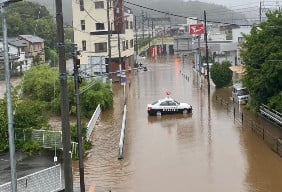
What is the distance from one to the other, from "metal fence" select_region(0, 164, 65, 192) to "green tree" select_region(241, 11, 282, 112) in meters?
13.9

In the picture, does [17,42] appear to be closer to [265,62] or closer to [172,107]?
[172,107]

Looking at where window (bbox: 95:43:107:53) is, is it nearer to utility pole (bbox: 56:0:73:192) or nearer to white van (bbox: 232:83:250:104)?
white van (bbox: 232:83:250:104)

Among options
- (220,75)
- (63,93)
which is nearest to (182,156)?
(63,93)

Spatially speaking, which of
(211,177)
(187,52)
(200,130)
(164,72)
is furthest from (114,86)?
(187,52)

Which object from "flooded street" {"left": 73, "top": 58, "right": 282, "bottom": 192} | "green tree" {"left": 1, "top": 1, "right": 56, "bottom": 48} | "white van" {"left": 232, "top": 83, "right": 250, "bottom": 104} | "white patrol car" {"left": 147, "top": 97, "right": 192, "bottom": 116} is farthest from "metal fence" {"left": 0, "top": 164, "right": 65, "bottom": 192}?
"green tree" {"left": 1, "top": 1, "right": 56, "bottom": 48}

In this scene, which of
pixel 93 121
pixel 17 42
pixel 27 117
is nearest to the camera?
pixel 27 117

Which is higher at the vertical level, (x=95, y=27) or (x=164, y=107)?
(x=95, y=27)

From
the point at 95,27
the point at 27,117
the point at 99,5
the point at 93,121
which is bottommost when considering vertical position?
the point at 93,121

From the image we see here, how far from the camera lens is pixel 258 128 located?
87.2 feet

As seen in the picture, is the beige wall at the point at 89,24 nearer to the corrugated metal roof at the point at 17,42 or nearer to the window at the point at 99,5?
the window at the point at 99,5

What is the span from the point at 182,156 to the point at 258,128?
6.88 metres

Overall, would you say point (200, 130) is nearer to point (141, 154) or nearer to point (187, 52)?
point (141, 154)

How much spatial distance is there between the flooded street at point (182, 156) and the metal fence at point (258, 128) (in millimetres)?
310

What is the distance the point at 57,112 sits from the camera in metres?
31.8
